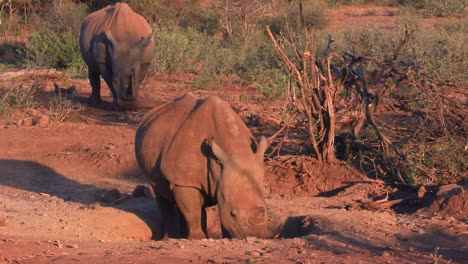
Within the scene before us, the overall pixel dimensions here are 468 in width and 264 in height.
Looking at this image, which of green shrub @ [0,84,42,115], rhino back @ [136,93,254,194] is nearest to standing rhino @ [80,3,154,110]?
green shrub @ [0,84,42,115]

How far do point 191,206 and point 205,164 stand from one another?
0.44 m

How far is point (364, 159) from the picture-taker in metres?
10.1

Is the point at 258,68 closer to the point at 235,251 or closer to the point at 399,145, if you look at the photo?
the point at 399,145

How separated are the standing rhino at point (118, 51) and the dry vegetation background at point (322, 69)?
781 mm

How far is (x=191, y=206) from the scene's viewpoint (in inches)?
295

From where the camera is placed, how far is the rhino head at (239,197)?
7.05 metres

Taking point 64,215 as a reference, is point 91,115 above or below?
below

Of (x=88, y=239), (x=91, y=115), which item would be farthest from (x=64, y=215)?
(x=91, y=115)

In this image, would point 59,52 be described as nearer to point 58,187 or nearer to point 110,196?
point 58,187

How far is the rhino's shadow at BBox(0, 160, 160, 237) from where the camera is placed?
895 centimetres

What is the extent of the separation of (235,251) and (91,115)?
8.75m

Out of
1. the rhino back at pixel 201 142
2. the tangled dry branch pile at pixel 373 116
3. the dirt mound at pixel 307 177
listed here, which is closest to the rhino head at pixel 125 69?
the tangled dry branch pile at pixel 373 116

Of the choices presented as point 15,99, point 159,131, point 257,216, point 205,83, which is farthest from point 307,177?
point 205,83

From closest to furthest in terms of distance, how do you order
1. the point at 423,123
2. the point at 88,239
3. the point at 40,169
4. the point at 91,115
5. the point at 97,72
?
the point at 88,239, the point at 423,123, the point at 40,169, the point at 91,115, the point at 97,72
